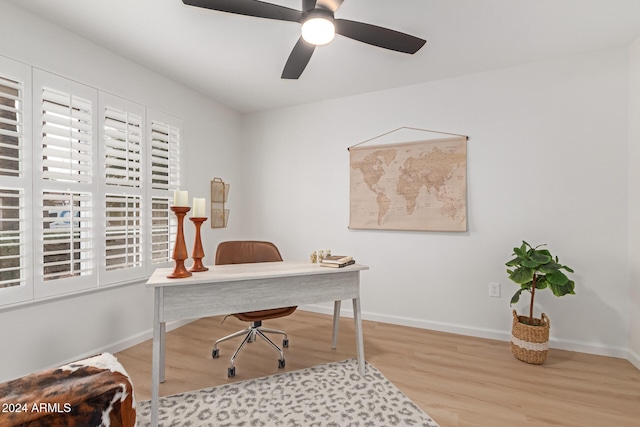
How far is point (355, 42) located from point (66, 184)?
2456mm

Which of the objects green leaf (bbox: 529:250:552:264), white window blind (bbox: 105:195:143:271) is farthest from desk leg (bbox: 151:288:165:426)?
green leaf (bbox: 529:250:552:264)

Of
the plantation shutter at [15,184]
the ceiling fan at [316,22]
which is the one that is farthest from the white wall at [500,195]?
the plantation shutter at [15,184]

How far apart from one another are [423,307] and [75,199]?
10.7 feet

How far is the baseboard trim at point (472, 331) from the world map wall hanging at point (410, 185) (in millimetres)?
977

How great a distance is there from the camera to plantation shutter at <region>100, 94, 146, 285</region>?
2.51 m

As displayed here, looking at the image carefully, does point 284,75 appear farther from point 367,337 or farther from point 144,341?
point 144,341

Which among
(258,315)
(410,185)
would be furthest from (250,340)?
(410,185)

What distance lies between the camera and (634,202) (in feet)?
7.82

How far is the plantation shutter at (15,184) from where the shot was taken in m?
1.92

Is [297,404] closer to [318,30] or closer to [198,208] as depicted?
[198,208]

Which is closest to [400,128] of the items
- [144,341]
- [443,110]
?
[443,110]

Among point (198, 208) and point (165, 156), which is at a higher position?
point (165, 156)

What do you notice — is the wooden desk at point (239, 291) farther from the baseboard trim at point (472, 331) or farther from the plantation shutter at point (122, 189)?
the baseboard trim at point (472, 331)

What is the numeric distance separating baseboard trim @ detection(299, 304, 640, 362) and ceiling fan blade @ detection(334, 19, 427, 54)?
256 cm
